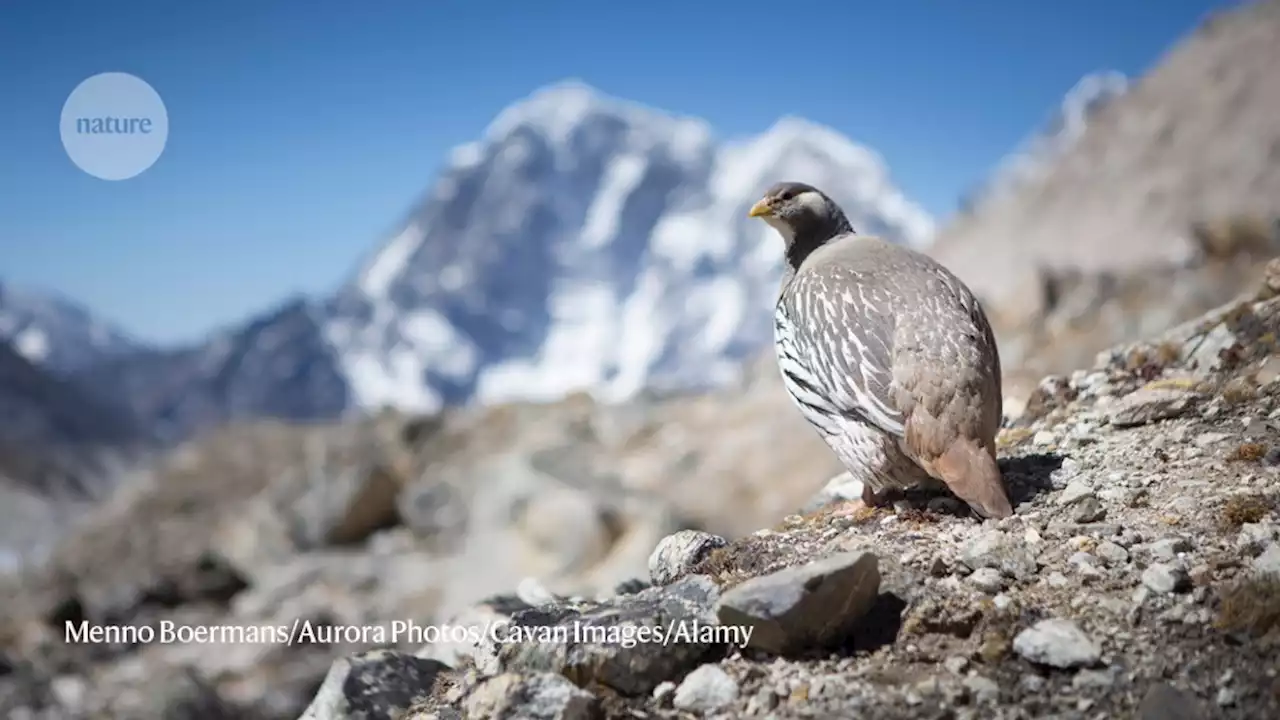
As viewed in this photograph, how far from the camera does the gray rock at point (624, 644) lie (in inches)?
205

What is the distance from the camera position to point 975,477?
6375 mm

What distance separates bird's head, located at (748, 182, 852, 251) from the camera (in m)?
8.73

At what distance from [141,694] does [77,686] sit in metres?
8.48

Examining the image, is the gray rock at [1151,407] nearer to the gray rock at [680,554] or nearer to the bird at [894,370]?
the bird at [894,370]

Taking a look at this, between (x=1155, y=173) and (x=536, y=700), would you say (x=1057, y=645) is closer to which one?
(x=536, y=700)

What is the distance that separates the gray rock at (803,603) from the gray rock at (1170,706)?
1.47 m

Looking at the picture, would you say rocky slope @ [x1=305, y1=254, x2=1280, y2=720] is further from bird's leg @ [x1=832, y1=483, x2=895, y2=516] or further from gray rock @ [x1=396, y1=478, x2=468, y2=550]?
gray rock @ [x1=396, y1=478, x2=468, y2=550]

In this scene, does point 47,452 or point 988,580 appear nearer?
point 988,580

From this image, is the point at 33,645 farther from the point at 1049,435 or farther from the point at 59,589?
the point at 1049,435

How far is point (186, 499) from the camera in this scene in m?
51.7

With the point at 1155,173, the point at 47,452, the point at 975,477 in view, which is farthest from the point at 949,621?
the point at 47,452

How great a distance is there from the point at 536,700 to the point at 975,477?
10.9ft

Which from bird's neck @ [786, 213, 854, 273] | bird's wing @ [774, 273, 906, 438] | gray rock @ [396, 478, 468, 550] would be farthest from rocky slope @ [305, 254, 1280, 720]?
gray rock @ [396, 478, 468, 550]

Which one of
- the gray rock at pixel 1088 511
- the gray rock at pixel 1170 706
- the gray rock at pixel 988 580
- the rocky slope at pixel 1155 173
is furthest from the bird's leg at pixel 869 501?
the rocky slope at pixel 1155 173
